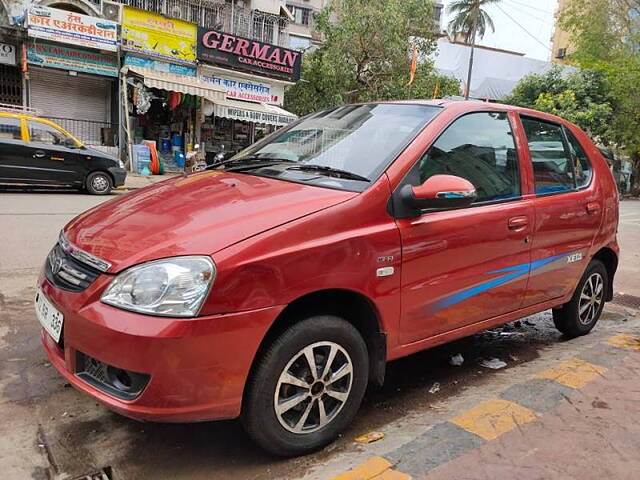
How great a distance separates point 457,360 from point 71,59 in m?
16.4

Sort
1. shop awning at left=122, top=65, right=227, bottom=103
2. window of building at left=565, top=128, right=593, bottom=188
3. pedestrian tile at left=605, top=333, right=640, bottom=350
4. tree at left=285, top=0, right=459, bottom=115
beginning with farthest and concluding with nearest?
tree at left=285, top=0, right=459, bottom=115 < shop awning at left=122, top=65, right=227, bottom=103 < pedestrian tile at left=605, top=333, right=640, bottom=350 < window of building at left=565, top=128, right=593, bottom=188

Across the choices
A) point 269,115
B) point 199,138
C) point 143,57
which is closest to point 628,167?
point 269,115

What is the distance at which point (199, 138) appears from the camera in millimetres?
19484

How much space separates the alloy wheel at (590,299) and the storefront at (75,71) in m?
16.2

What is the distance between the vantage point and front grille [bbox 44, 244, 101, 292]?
2262 mm

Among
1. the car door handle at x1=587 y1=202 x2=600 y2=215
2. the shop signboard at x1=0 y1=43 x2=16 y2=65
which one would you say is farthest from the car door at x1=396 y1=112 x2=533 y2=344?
the shop signboard at x1=0 y1=43 x2=16 y2=65

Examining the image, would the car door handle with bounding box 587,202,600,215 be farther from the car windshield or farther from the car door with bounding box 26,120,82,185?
the car door with bounding box 26,120,82,185

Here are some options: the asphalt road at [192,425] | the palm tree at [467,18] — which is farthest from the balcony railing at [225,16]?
the palm tree at [467,18]

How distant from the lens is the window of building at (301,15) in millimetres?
39625

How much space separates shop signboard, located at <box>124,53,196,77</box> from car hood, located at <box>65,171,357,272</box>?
1591 cm

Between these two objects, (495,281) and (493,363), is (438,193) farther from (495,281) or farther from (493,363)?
(493,363)

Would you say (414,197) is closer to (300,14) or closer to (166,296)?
(166,296)

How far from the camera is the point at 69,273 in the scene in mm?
2373

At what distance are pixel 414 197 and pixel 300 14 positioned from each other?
4082cm
